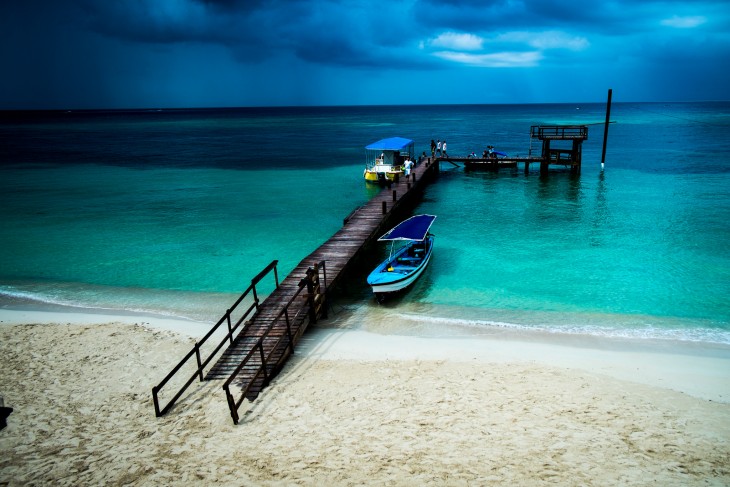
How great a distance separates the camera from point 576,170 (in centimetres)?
4206

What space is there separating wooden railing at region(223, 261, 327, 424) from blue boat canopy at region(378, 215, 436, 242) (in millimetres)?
4040

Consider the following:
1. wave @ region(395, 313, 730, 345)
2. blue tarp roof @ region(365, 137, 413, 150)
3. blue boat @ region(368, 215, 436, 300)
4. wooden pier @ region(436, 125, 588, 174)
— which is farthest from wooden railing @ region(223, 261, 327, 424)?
wooden pier @ region(436, 125, 588, 174)

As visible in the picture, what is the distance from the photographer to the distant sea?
1559 centimetres

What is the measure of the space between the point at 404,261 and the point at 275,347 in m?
7.97

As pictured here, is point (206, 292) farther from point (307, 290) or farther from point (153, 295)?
point (307, 290)

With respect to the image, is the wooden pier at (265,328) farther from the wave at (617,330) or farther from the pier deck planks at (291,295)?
the wave at (617,330)

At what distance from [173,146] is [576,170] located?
6704 cm

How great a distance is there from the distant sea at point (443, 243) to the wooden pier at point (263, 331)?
1702 mm

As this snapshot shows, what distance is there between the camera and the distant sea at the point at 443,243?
15586 mm

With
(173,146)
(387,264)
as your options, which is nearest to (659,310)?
(387,264)

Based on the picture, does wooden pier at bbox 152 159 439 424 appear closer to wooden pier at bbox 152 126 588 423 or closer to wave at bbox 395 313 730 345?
wooden pier at bbox 152 126 588 423

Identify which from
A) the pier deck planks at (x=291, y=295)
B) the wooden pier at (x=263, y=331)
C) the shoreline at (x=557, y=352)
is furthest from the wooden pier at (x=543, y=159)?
the shoreline at (x=557, y=352)

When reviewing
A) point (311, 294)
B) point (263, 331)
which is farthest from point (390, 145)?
point (263, 331)

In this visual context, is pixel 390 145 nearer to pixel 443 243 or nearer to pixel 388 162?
pixel 388 162
